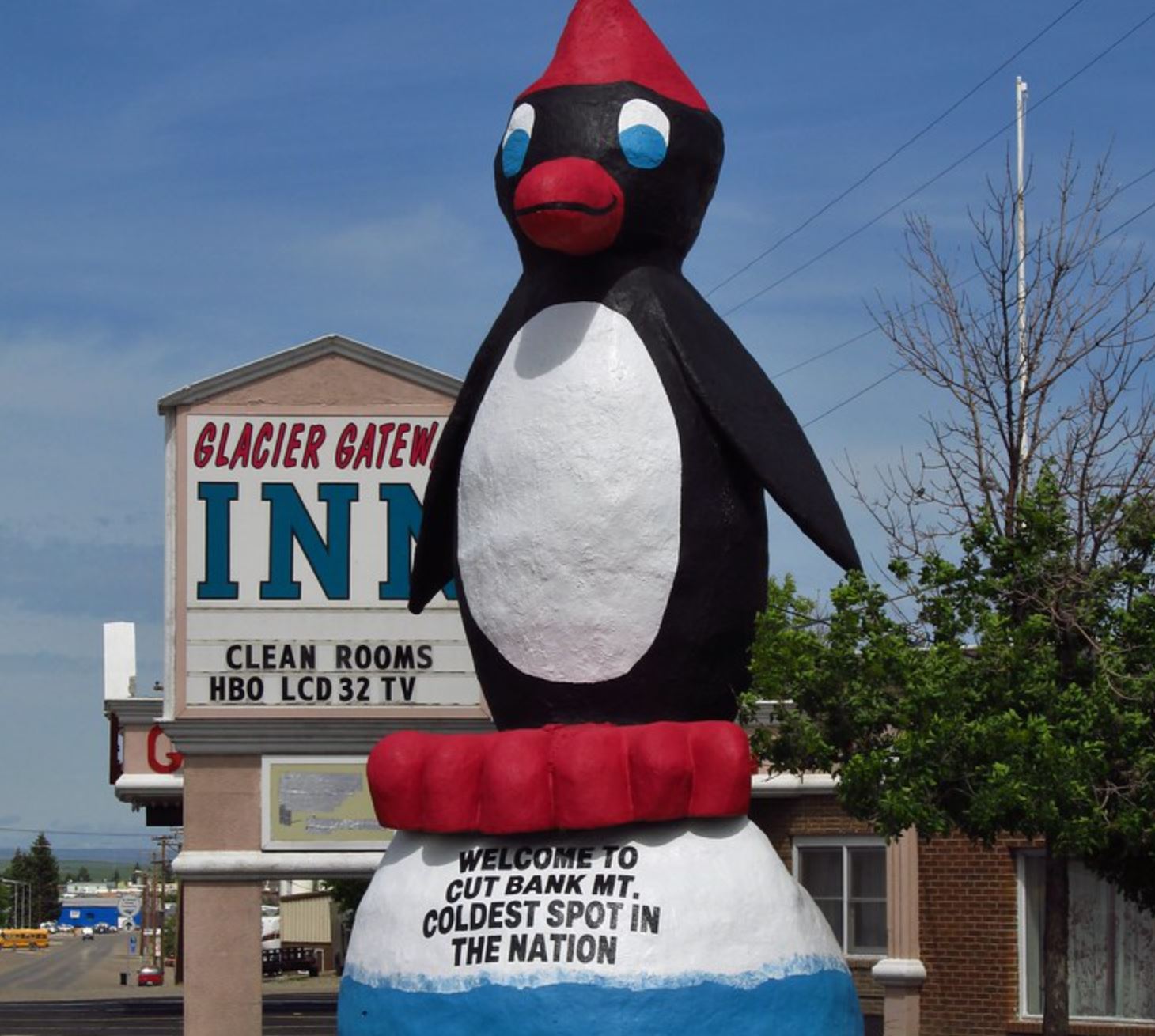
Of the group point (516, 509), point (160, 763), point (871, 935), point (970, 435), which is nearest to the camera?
point (516, 509)

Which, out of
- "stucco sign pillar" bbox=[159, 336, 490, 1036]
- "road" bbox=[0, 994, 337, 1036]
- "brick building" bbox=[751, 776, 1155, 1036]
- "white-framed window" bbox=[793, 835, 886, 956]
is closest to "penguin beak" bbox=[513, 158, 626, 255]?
"stucco sign pillar" bbox=[159, 336, 490, 1036]

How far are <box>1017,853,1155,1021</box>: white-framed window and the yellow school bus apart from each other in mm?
88153

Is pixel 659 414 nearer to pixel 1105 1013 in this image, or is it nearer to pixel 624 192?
pixel 624 192

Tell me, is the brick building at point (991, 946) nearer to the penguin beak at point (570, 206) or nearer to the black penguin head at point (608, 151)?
the black penguin head at point (608, 151)

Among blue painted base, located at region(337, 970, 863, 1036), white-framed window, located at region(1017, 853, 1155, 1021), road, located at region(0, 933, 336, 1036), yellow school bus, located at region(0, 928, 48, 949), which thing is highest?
blue painted base, located at region(337, 970, 863, 1036)

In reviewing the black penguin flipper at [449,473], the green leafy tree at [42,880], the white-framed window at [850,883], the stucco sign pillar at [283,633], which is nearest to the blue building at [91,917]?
the green leafy tree at [42,880]

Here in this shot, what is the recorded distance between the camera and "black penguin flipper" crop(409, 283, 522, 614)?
10.1m

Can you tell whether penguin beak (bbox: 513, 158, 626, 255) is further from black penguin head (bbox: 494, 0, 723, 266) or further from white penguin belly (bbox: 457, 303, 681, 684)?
white penguin belly (bbox: 457, 303, 681, 684)

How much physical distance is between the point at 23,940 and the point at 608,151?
320ft

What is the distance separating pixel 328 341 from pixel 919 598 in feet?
28.0

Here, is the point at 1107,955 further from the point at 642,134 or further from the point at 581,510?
the point at 642,134

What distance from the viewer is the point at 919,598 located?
11.3 meters

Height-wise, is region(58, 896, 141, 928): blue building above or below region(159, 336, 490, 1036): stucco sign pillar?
below

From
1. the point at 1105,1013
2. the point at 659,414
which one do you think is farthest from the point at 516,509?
the point at 1105,1013
